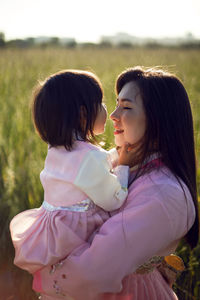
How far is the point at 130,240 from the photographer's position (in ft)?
4.14

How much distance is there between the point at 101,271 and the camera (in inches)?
50.1

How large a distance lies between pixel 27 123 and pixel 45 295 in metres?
2.44

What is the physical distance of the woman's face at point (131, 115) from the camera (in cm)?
147

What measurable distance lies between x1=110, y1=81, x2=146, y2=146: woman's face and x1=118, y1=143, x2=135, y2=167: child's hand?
0.05 meters

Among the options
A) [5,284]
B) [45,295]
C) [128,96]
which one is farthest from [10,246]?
[128,96]

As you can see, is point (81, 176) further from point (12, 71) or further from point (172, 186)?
point (12, 71)

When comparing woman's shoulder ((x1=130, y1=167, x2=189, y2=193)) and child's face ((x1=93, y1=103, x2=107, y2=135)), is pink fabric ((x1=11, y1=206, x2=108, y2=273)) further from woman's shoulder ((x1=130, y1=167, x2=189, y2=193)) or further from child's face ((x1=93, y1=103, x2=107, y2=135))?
child's face ((x1=93, y1=103, x2=107, y2=135))

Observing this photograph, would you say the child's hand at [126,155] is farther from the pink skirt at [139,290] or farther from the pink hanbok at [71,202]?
the pink skirt at [139,290]

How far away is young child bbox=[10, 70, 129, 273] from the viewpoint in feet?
4.59

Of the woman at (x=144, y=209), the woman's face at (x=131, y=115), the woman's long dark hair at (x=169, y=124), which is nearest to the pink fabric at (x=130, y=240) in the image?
the woman at (x=144, y=209)

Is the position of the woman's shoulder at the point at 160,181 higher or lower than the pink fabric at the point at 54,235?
higher

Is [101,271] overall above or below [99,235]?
below

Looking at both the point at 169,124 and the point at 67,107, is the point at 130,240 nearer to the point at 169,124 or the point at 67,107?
the point at 169,124

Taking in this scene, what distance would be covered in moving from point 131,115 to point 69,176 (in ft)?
1.20
